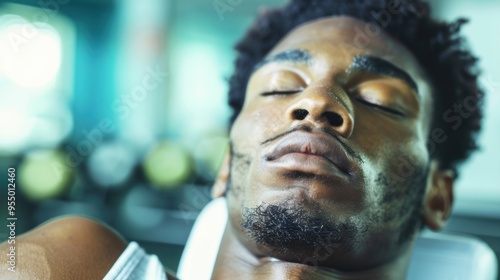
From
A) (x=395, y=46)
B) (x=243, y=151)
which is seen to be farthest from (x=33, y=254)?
(x=395, y=46)

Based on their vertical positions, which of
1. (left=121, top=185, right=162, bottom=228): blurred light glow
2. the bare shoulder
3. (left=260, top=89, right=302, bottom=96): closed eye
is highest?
(left=260, top=89, right=302, bottom=96): closed eye

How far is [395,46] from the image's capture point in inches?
49.8

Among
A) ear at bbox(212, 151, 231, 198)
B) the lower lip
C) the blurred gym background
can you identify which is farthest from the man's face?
the blurred gym background

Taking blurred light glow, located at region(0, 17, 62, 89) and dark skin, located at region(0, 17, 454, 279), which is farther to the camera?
blurred light glow, located at region(0, 17, 62, 89)

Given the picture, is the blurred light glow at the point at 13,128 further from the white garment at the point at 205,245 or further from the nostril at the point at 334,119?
the nostril at the point at 334,119

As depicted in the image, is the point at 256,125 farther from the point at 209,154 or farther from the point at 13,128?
the point at 13,128

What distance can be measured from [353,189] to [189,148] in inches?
146

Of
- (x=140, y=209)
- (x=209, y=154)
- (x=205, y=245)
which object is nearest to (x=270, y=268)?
(x=205, y=245)

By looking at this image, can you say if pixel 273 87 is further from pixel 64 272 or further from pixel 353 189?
pixel 64 272

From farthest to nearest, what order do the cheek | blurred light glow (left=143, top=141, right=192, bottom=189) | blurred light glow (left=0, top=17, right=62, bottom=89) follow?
blurred light glow (left=143, top=141, right=192, bottom=189) → blurred light glow (left=0, top=17, right=62, bottom=89) → the cheek

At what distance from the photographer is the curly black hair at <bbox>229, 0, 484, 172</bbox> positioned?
1.34 metres

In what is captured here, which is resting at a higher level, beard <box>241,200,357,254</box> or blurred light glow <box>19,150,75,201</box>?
beard <box>241,200,357,254</box>

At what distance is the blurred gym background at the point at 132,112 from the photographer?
3.63 meters

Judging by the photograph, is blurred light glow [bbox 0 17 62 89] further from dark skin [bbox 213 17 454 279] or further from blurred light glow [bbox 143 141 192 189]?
dark skin [bbox 213 17 454 279]
